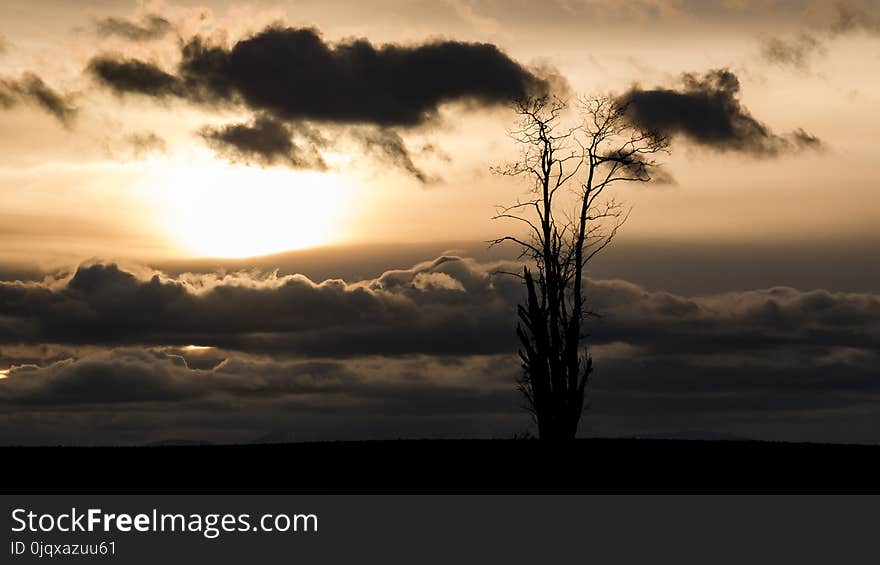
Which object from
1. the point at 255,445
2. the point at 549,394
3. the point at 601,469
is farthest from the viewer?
the point at 549,394

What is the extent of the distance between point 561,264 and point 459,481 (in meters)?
13.3

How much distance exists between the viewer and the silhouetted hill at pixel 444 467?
39031 millimetres

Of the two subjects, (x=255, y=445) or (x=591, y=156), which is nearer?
(x=255, y=445)

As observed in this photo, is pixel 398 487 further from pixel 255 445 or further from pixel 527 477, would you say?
pixel 255 445

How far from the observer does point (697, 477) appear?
4062cm

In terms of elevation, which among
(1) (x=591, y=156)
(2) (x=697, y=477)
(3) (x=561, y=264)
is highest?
(1) (x=591, y=156)

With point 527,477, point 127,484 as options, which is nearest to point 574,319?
point 527,477

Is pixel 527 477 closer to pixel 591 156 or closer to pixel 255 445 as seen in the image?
pixel 255 445

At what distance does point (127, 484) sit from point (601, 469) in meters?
15.2

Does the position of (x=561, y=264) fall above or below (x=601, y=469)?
above

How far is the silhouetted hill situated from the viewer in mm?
39031

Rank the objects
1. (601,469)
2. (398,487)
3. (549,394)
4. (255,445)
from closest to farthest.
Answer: (398,487) → (601,469) → (255,445) → (549,394)

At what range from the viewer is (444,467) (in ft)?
136

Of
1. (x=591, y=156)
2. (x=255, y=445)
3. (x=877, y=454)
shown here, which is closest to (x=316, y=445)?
(x=255, y=445)
